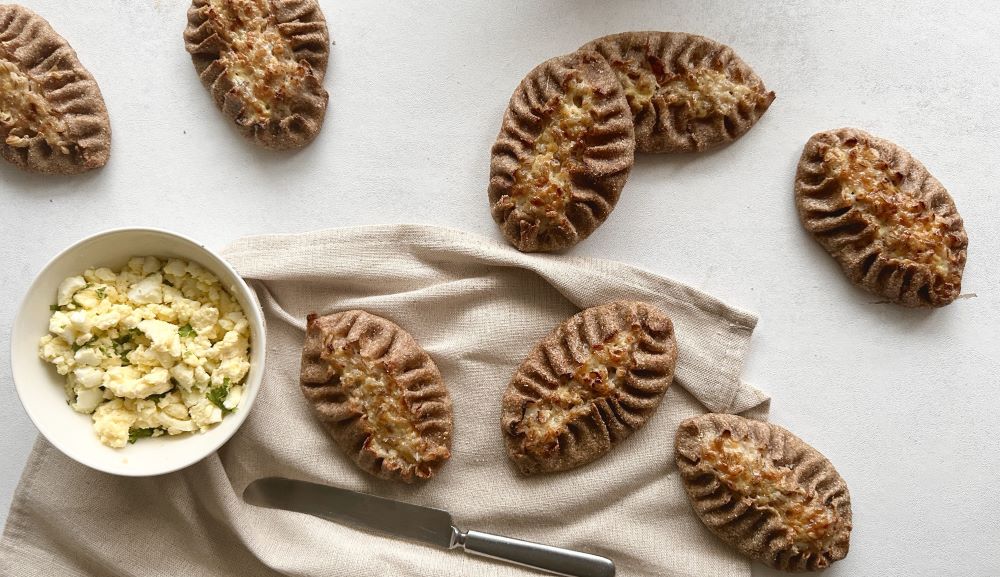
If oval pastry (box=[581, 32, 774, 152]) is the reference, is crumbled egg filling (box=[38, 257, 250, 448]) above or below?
below

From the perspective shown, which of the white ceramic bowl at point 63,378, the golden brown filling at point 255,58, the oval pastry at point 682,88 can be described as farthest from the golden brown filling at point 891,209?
the white ceramic bowl at point 63,378

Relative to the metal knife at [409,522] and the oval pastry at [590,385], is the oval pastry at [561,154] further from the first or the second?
the metal knife at [409,522]

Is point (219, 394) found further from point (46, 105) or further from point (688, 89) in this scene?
point (688, 89)

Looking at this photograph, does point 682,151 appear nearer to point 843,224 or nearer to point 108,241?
point 843,224

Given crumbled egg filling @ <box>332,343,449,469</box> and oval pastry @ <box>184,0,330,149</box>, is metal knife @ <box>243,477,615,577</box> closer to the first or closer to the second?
crumbled egg filling @ <box>332,343,449,469</box>

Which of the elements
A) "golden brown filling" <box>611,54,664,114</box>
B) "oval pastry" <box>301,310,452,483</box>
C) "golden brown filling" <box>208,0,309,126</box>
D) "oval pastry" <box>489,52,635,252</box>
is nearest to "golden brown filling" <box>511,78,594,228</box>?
"oval pastry" <box>489,52,635,252</box>

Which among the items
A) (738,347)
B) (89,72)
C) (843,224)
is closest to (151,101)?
(89,72)

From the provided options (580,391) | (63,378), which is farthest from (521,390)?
(63,378)

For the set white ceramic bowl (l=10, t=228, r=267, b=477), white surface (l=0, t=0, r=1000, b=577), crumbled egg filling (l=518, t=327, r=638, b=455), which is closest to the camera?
white ceramic bowl (l=10, t=228, r=267, b=477)
